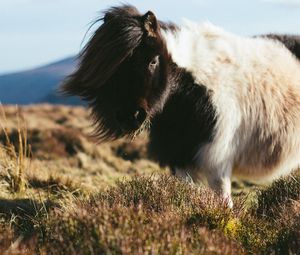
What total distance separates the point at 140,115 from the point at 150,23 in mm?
853

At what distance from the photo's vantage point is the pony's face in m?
5.39

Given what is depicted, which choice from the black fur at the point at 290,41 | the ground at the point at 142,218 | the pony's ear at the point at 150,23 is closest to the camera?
the ground at the point at 142,218

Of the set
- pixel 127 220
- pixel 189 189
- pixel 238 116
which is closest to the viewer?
pixel 127 220

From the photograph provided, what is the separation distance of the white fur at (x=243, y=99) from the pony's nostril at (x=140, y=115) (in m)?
0.63

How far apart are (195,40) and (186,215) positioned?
1983 mm

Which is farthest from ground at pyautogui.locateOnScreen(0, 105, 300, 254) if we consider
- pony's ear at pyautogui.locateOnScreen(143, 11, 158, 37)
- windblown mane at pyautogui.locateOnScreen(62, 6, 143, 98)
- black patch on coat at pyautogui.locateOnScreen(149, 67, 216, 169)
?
pony's ear at pyautogui.locateOnScreen(143, 11, 158, 37)

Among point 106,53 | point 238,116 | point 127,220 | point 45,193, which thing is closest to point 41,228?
point 127,220

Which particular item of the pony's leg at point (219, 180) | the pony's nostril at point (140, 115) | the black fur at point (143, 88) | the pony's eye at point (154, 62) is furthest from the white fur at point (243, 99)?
the pony's nostril at point (140, 115)

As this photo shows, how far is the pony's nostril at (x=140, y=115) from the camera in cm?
536

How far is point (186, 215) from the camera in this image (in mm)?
4773

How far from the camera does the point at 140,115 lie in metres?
5.38

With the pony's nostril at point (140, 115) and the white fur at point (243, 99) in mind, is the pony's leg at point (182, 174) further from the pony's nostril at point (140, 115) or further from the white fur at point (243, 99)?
the pony's nostril at point (140, 115)

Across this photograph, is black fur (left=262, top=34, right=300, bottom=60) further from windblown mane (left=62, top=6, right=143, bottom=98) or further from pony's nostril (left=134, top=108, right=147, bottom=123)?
pony's nostril (left=134, top=108, right=147, bottom=123)

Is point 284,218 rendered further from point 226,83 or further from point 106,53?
point 106,53
